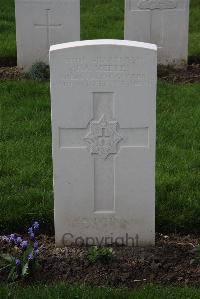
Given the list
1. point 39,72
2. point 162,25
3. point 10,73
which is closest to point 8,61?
point 10,73

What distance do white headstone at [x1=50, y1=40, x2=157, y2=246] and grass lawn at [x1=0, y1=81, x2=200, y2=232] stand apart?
0.43 metres

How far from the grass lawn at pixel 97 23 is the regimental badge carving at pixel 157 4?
0.90m

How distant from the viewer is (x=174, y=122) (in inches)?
270

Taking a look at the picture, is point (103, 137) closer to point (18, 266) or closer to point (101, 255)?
point (101, 255)

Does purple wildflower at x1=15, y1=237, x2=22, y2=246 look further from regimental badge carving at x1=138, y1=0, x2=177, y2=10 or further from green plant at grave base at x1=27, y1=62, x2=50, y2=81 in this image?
regimental badge carving at x1=138, y1=0, x2=177, y2=10

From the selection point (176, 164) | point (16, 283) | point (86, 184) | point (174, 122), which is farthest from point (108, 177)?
point (174, 122)

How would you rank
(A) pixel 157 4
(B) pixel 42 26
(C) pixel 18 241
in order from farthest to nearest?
(A) pixel 157 4 < (B) pixel 42 26 < (C) pixel 18 241

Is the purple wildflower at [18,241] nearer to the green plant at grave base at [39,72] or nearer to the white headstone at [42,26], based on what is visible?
the green plant at grave base at [39,72]

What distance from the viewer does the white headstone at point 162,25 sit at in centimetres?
910

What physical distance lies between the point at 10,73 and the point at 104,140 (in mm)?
4706

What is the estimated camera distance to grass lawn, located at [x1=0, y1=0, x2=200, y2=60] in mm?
9969

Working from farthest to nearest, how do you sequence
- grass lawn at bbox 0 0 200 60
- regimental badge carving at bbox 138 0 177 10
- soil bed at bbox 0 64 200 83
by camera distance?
grass lawn at bbox 0 0 200 60 < regimental badge carving at bbox 138 0 177 10 < soil bed at bbox 0 64 200 83

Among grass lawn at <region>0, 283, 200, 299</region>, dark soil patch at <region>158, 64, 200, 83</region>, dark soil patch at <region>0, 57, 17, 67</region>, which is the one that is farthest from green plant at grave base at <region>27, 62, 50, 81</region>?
grass lawn at <region>0, 283, 200, 299</region>

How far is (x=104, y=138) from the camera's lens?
440cm
